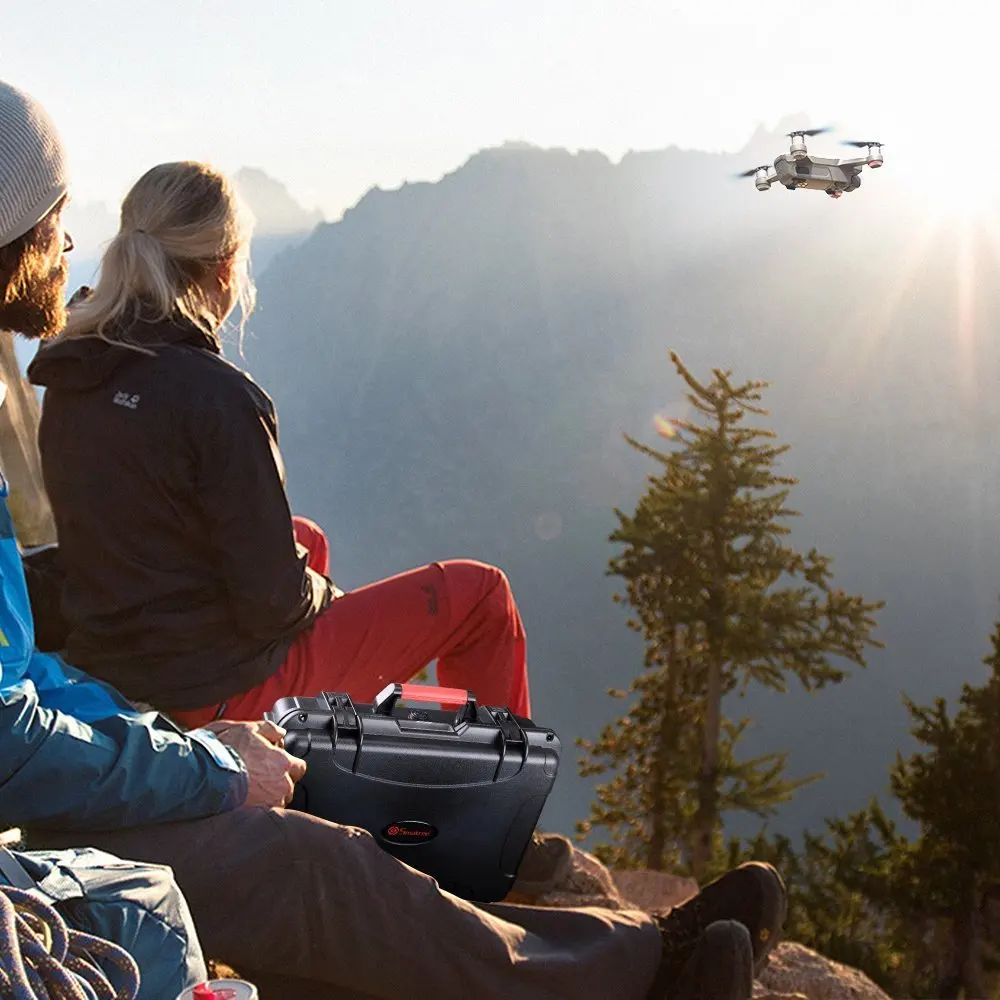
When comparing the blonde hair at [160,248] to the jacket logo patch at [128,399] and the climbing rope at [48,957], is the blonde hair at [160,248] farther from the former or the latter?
the climbing rope at [48,957]

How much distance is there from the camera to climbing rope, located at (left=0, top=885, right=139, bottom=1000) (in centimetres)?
151

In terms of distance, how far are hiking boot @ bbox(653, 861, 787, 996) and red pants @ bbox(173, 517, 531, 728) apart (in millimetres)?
982

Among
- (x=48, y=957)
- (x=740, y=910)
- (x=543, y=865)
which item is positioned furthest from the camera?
(x=543, y=865)

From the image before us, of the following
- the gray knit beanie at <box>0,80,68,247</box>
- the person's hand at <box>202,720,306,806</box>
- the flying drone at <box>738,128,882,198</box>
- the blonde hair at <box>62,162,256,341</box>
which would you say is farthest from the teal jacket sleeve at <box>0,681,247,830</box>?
the flying drone at <box>738,128,882,198</box>

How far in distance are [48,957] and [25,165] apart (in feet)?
5.13

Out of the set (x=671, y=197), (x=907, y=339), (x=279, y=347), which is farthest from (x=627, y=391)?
(x=279, y=347)

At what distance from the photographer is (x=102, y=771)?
2361 mm

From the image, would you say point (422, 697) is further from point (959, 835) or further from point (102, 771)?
point (959, 835)

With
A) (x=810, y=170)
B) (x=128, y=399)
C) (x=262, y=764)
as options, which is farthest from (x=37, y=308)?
(x=810, y=170)

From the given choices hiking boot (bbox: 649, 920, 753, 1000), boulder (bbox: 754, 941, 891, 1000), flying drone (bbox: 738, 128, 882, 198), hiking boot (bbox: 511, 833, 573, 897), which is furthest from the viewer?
boulder (bbox: 754, 941, 891, 1000)

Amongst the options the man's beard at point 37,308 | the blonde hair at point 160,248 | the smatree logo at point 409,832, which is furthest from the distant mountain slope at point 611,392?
the man's beard at point 37,308

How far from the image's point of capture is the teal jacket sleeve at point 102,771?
2273 millimetres

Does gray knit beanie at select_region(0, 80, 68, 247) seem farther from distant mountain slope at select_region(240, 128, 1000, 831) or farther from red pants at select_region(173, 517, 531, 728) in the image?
distant mountain slope at select_region(240, 128, 1000, 831)

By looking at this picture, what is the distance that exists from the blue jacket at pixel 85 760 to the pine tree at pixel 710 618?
1231cm
